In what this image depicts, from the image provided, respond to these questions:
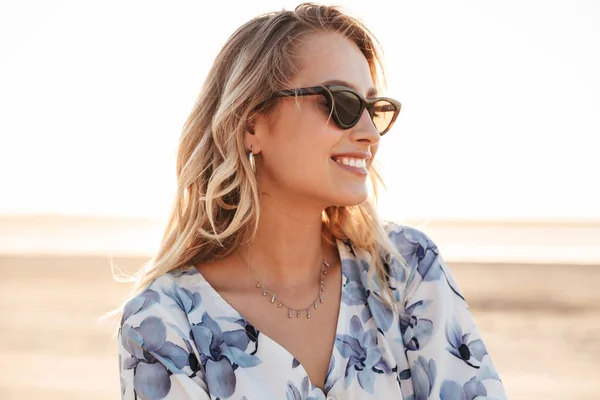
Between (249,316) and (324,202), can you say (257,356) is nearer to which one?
(249,316)

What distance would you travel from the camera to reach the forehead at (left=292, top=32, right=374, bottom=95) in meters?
2.70

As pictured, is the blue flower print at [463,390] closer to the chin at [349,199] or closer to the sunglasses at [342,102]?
the chin at [349,199]

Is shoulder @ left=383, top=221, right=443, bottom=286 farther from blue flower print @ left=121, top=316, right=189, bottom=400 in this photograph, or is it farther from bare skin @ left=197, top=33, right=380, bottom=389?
blue flower print @ left=121, top=316, right=189, bottom=400

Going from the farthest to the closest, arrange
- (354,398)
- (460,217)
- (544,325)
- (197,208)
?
1. (460,217)
2. (544,325)
3. (197,208)
4. (354,398)

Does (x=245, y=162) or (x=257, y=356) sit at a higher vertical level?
(x=245, y=162)

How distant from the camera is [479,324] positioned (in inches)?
316

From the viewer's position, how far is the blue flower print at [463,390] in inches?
97.5

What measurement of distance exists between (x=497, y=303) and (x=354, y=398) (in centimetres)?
687

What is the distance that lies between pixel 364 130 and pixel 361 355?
723 millimetres

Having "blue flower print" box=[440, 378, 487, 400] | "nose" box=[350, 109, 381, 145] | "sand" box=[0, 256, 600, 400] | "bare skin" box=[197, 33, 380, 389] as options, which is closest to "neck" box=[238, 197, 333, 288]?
"bare skin" box=[197, 33, 380, 389]

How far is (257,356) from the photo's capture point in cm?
251

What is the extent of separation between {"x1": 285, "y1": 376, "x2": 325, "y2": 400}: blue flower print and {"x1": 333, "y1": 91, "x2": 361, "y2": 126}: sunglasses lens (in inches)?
32.7

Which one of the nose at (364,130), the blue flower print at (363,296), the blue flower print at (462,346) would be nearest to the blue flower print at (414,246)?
the blue flower print at (363,296)

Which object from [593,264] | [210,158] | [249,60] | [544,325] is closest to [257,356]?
[210,158]
